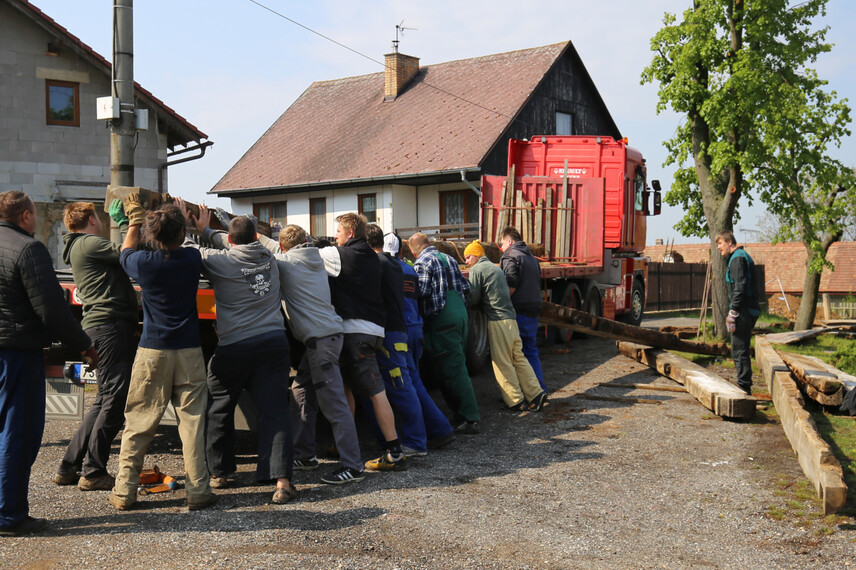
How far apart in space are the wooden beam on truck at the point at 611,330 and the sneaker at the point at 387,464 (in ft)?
14.1

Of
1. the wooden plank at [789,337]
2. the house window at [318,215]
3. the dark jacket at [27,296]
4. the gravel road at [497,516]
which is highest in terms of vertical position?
the house window at [318,215]

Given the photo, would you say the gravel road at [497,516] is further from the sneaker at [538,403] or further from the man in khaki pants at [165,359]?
the sneaker at [538,403]

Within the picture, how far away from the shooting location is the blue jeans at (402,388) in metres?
7.00

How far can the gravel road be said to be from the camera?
4.70 meters

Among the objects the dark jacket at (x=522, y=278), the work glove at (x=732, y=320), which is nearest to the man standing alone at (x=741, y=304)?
the work glove at (x=732, y=320)

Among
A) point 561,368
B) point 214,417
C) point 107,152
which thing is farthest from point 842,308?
point 214,417

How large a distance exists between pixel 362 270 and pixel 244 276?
120 centimetres

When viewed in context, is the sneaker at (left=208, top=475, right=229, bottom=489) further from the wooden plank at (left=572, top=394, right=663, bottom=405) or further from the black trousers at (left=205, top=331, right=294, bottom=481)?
the wooden plank at (left=572, top=394, right=663, bottom=405)

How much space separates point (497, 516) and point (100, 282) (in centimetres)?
325

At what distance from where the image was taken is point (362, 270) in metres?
6.79

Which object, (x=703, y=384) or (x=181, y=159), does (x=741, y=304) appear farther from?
(x=181, y=159)

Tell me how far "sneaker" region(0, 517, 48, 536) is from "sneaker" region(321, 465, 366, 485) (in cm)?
193

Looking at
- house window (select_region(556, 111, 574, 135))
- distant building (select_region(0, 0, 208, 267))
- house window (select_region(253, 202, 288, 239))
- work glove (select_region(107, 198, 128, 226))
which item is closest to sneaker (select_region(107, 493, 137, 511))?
work glove (select_region(107, 198, 128, 226))

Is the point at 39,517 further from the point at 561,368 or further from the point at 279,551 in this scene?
the point at 561,368
